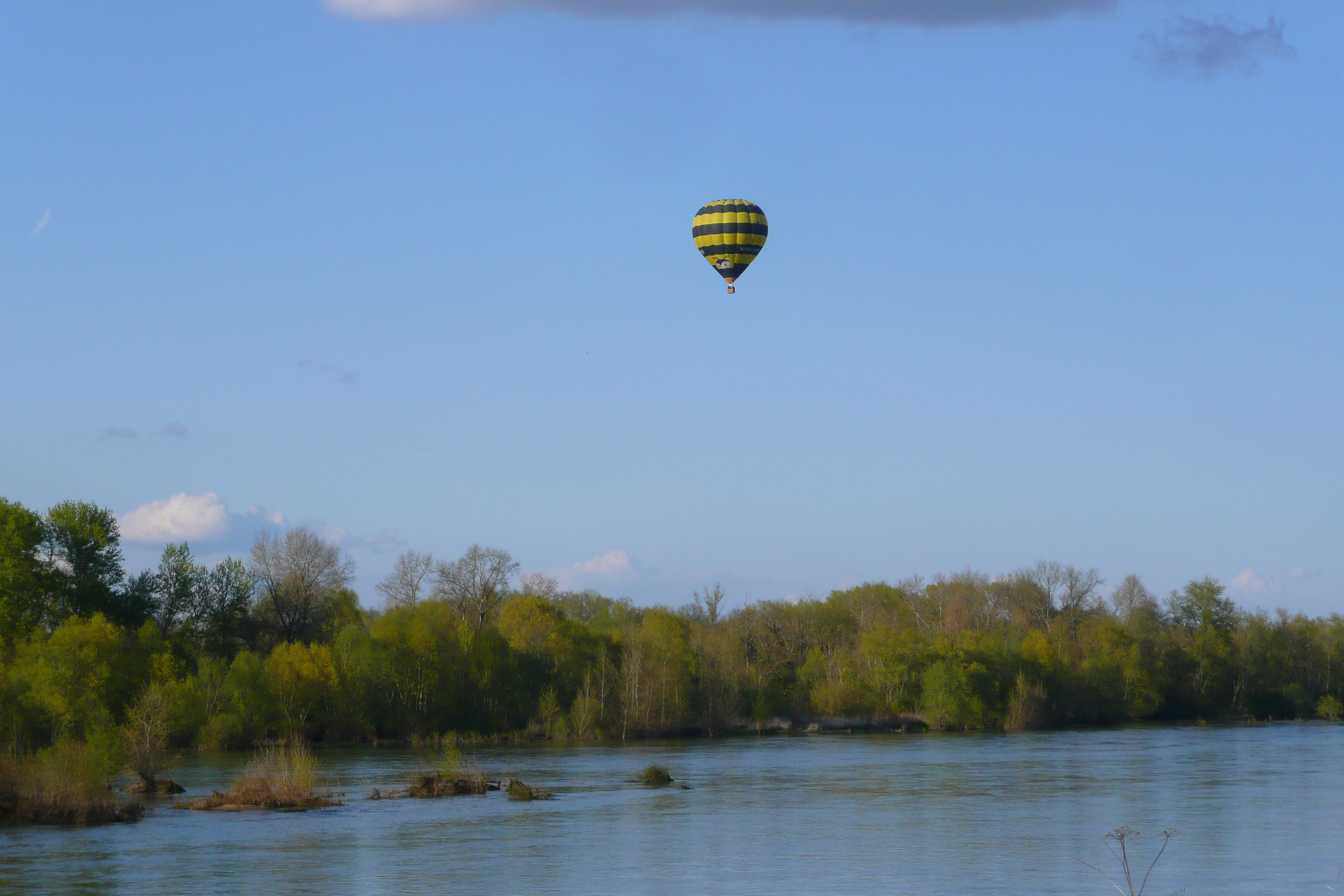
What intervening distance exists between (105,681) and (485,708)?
19.0 metres

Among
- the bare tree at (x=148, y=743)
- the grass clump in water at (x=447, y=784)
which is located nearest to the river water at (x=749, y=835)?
the grass clump in water at (x=447, y=784)

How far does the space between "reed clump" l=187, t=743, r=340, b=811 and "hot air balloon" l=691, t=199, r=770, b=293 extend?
19397mm

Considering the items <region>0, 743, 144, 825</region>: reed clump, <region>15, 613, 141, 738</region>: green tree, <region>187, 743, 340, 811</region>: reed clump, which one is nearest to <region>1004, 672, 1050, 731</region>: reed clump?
<region>15, 613, 141, 738</region>: green tree

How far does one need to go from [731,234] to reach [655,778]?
17715mm

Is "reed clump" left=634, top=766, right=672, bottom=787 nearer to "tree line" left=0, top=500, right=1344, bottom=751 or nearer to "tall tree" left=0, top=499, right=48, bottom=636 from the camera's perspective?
"tree line" left=0, top=500, right=1344, bottom=751

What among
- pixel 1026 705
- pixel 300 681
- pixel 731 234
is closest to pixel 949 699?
pixel 1026 705

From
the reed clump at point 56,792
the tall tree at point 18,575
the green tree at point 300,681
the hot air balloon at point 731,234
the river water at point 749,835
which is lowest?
the river water at point 749,835

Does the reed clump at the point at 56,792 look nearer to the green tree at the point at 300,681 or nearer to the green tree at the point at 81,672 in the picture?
the green tree at the point at 81,672

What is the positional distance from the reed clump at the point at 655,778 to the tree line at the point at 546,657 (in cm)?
1519

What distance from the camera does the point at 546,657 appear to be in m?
73.8

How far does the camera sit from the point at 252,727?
60.9m

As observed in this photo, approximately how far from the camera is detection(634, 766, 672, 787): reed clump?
4434cm

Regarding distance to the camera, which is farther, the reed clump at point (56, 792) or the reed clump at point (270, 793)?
Result: the reed clump at point (270, 793)

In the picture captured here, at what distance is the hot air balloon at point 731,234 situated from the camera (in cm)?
4338
